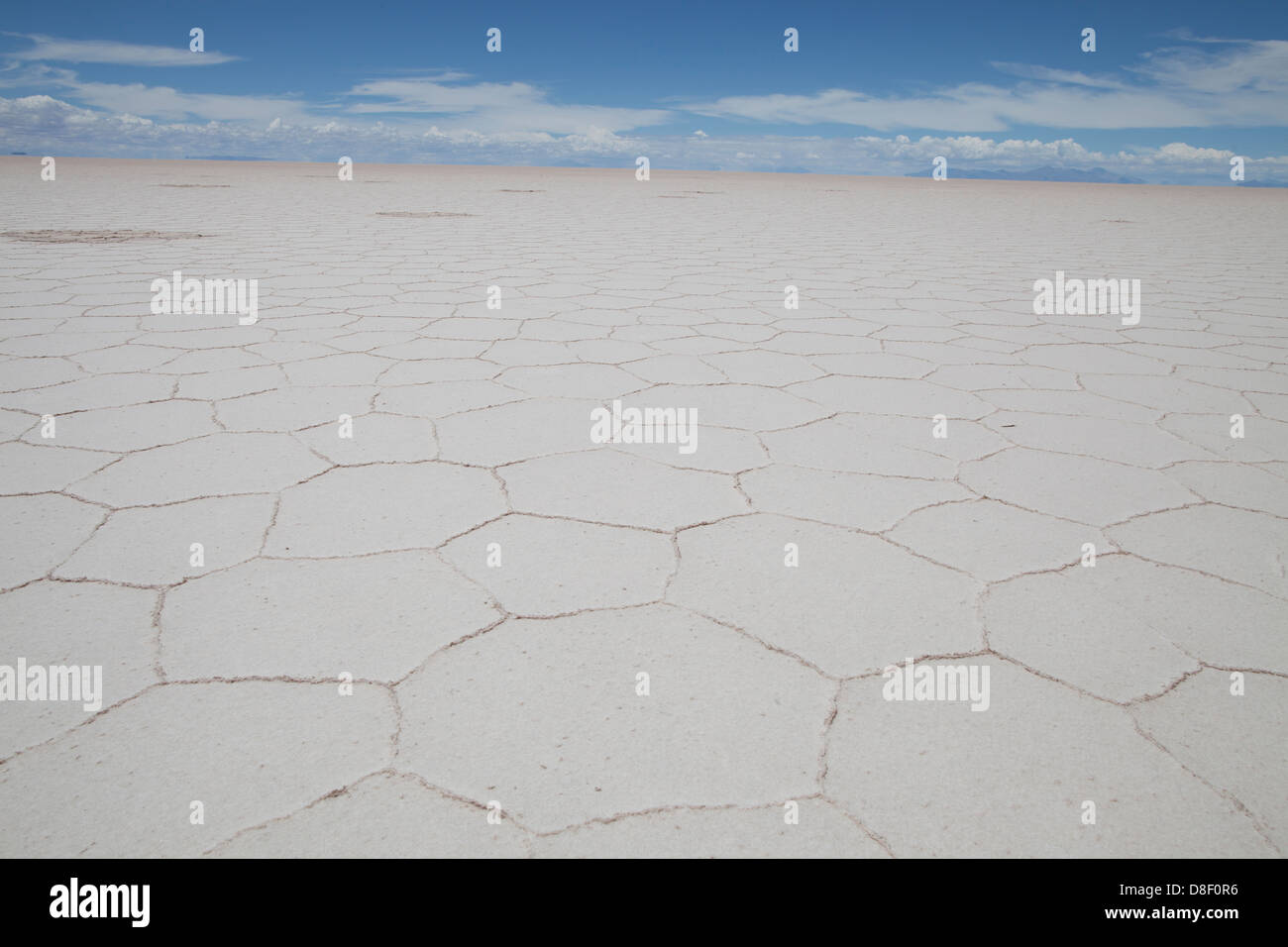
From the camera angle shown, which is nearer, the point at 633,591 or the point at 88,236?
the point at 633,591

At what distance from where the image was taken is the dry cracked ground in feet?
2.55

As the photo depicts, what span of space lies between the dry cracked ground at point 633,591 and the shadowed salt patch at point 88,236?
271cm

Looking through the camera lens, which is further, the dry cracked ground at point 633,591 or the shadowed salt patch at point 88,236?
the shadowed salt patch at point 88,236

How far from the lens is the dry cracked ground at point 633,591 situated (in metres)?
0.78

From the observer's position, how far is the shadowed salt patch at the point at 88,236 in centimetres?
479

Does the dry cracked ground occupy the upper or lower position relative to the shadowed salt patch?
lower

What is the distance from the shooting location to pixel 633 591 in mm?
1144

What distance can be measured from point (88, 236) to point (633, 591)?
5651 millimetres

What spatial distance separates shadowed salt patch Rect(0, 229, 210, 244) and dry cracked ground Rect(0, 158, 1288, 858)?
271cm

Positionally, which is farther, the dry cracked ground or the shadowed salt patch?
the shadowed salt patch

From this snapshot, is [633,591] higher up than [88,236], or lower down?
lower down

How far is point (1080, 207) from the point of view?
468 inches

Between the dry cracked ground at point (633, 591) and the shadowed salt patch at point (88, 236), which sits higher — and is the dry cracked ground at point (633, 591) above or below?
below
